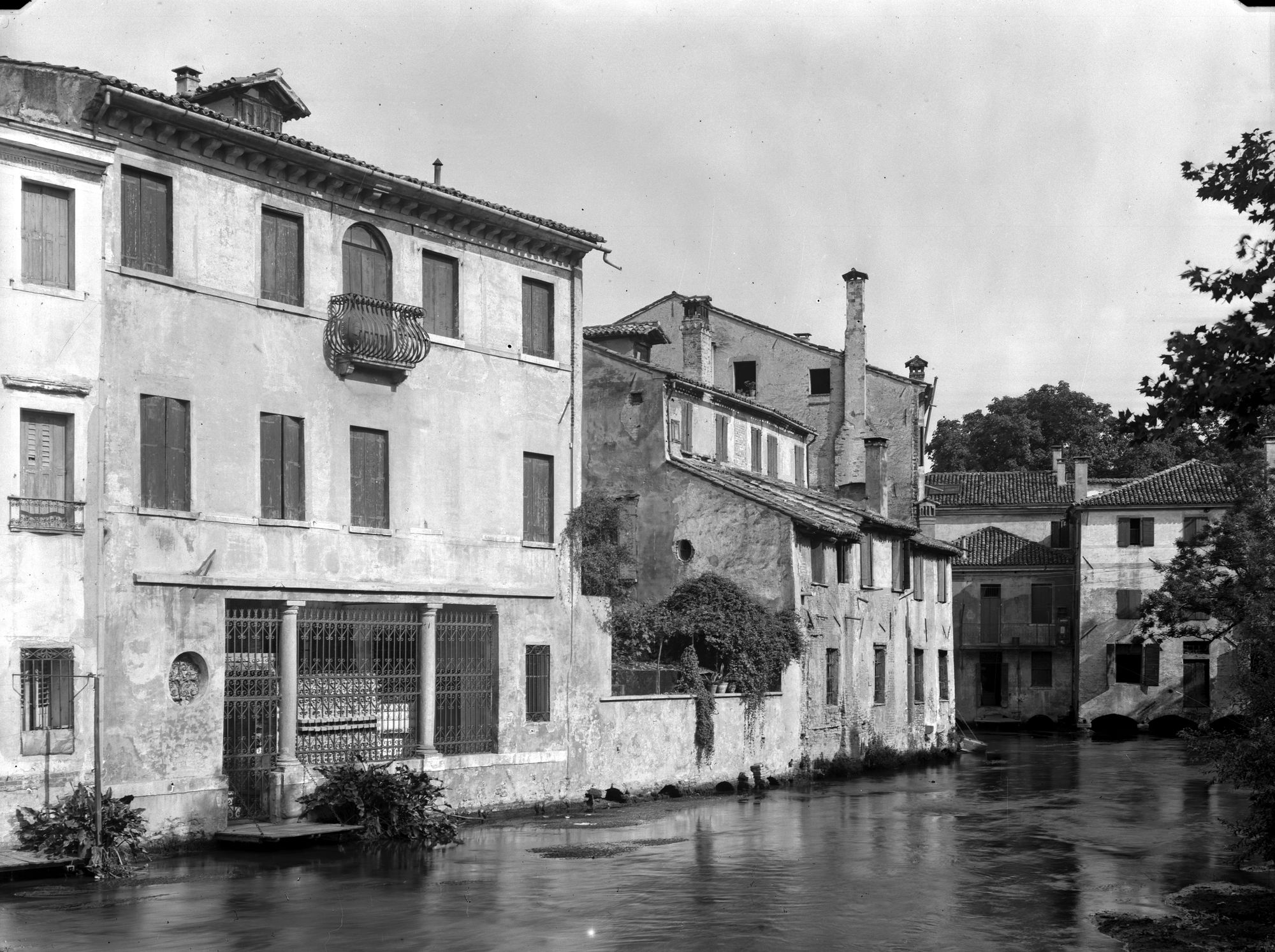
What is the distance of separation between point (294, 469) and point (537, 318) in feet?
21.6

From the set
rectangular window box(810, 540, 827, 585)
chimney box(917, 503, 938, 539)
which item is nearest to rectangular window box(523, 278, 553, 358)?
rectangular window box(810, 540, 827, 585)

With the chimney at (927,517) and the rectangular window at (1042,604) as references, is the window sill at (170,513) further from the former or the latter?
the rectangular window at (1042,604)

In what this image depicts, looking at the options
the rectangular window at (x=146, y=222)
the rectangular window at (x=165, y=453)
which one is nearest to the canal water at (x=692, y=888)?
the rectangular window at (x=165, y=453)

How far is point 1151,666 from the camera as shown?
6456cm

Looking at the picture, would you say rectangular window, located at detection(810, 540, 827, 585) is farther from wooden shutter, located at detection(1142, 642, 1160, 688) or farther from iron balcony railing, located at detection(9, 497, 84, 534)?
wooden shutter, located at detection(1142, 642, 1160, 688)

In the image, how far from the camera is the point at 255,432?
23.9m

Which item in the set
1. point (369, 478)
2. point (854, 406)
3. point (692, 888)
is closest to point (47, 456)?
point (369, 478)

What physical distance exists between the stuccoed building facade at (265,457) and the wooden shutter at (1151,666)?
41.1m

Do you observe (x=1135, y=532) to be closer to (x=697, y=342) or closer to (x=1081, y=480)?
(x=1081, y=480)

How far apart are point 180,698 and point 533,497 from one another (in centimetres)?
831

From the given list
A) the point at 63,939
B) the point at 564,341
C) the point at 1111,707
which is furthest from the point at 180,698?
the point at 1111,707

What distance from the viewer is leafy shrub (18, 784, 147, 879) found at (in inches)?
775

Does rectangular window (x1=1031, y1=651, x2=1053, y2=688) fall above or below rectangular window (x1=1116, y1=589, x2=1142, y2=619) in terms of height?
below

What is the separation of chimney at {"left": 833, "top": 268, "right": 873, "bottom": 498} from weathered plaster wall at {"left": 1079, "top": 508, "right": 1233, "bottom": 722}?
17.2 m
